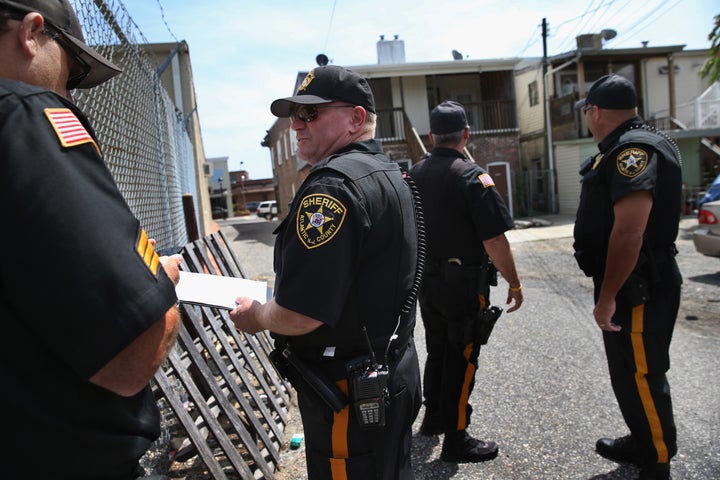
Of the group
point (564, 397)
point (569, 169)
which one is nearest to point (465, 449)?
point (564, 397)

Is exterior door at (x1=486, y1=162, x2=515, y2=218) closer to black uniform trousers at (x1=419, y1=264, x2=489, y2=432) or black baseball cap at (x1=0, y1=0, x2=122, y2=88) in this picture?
black uniform trousers at (x1=419, y1=264, x2=489, y2=432)

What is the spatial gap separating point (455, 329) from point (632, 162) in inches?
52.7

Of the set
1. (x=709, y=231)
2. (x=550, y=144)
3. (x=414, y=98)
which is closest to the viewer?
(x=709, y=231)

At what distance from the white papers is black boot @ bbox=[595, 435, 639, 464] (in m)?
2.27

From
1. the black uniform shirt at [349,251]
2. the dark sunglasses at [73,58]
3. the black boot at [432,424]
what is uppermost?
the dark sunglasses at [73,58]

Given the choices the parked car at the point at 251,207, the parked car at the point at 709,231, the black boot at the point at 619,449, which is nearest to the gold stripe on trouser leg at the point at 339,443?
the black boot at the point at 619,449

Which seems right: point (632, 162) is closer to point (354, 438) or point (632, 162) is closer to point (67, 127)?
point (354, 438)

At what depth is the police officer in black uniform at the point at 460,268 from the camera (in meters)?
3.10

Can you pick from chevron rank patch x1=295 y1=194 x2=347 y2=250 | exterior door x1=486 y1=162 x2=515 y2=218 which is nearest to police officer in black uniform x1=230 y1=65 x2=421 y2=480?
chevron rank patch x1=295 y1=194 x2=347 y2=250

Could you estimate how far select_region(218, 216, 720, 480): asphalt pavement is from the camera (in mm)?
2977

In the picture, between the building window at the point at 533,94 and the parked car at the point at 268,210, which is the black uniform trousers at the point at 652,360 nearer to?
the building window at the point at 533,94

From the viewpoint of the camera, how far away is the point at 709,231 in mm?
7457

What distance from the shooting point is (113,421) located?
1.10 meters

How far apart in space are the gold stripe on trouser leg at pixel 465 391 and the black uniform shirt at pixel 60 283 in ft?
7.90
